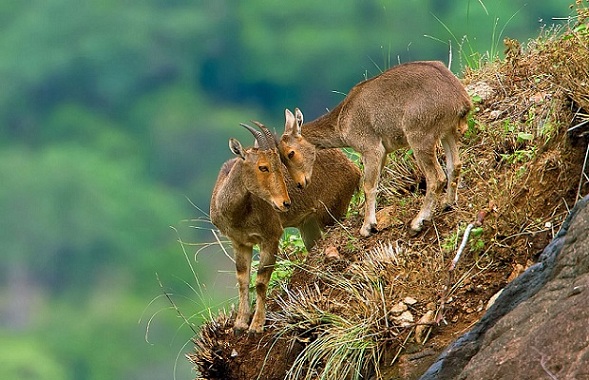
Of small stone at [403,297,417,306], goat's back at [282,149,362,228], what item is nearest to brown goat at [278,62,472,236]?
→ goat's back at [282,149,362,228]

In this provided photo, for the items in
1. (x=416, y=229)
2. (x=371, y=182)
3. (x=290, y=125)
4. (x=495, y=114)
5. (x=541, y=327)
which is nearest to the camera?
(x=541, y=327)

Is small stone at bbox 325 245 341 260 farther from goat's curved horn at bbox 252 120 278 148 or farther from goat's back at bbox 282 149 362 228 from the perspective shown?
goat's curved horn at bbox 252 120 278 148

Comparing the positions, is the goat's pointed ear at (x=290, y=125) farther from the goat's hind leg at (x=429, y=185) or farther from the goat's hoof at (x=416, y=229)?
the goat's hoof at (x=416, y=229)

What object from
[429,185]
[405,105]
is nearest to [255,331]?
[429,185]

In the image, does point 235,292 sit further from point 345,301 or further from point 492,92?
point 492,92

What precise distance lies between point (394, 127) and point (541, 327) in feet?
12.5

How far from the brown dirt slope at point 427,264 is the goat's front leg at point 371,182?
10 centimetres

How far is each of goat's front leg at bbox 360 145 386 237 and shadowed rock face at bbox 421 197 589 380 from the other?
286 cm

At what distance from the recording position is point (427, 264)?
8.30m

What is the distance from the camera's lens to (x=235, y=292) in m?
10.3

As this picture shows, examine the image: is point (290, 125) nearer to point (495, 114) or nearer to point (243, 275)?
point (243, 275)

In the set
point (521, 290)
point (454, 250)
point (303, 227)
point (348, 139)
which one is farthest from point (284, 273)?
point (521, 290)

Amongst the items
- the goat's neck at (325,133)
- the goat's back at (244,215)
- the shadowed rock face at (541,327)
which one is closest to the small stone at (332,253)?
the goat's back at (244,215)

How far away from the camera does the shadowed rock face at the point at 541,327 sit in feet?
18.2
